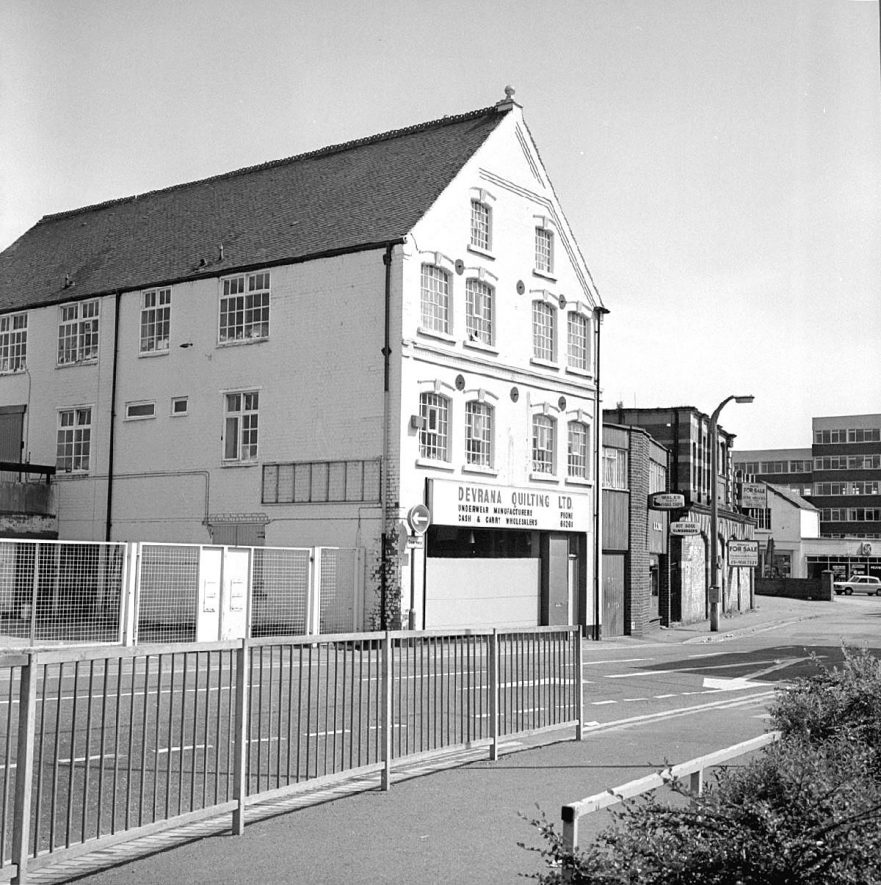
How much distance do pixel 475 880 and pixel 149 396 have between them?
2822 centimetres

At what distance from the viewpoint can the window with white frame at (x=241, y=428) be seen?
3133cm

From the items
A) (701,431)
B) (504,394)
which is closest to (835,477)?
(701,431)

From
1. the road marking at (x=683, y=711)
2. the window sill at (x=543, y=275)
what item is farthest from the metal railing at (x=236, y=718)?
the window sill at (x=543, y=275)

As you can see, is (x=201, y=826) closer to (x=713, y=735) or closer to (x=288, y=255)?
(x=713, y=735)

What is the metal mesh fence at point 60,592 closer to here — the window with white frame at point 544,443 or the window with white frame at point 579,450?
the window with white frame at point 544,443

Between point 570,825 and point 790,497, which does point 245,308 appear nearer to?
point 570,825

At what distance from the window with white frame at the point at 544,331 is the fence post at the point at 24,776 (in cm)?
2890

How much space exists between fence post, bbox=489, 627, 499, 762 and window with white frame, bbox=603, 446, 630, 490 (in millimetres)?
26320

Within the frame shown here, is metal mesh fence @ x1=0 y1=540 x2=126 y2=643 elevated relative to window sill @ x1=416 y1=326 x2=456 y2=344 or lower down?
lower down

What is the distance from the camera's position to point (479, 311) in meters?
32.3

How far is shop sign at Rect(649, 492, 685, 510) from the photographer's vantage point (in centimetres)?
3894

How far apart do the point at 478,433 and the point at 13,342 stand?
50.0ft

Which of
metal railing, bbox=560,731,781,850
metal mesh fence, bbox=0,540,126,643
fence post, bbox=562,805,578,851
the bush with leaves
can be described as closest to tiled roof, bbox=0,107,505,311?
metal mesh fence, bbox=0,540,126,643

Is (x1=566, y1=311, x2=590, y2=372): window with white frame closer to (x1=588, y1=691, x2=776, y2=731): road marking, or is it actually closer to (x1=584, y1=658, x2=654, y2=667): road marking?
(x1=584, y1=658, x2=654, y2=667): road marking
